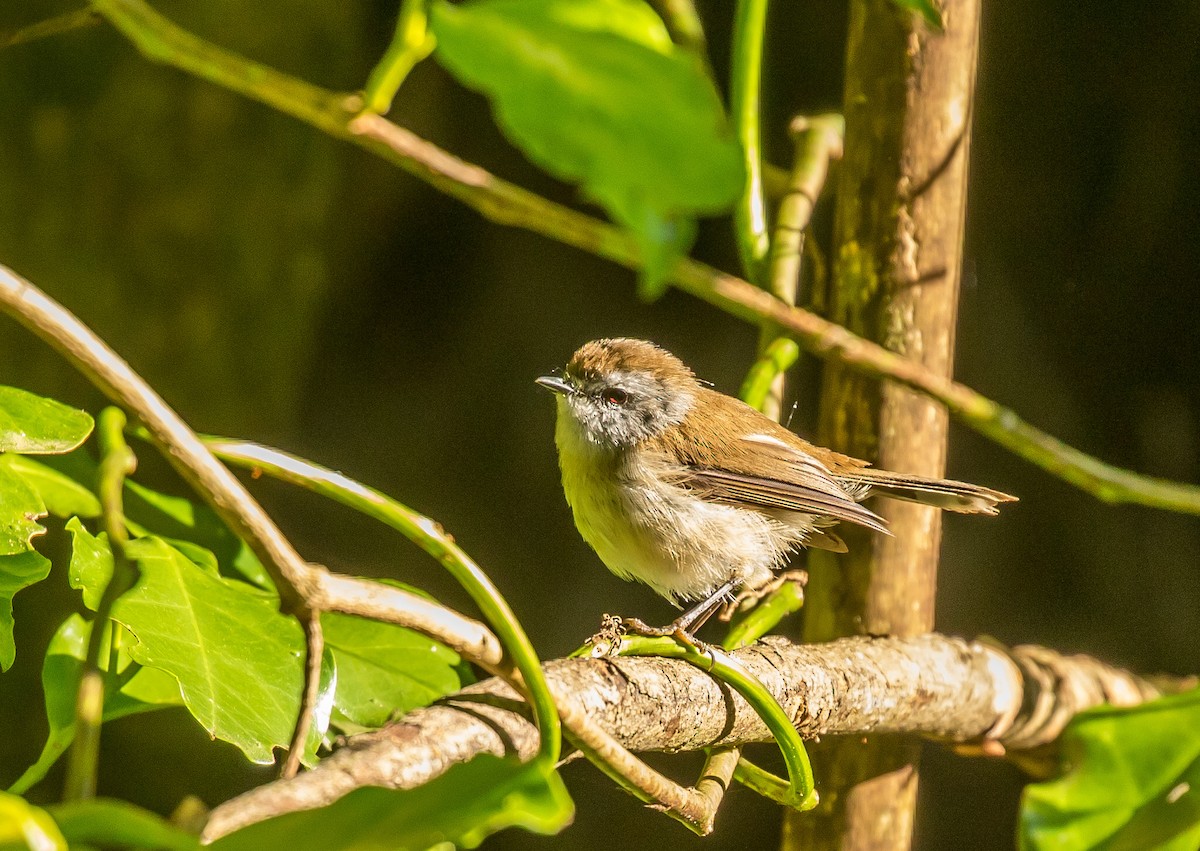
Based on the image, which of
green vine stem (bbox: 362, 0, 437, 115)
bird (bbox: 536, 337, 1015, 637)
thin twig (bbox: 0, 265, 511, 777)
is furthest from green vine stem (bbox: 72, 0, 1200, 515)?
bird (bbox: 536, 337, 1015, 637)

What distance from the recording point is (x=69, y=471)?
121cm

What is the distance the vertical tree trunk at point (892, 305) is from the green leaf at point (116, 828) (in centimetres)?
129

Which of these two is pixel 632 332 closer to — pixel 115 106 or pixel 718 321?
pixel 718 321

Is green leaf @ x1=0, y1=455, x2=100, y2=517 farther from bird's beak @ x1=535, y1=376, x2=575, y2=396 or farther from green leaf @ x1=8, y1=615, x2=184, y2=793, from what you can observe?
bird's beak @ x1=535, y1=376, x2=575, y2=396

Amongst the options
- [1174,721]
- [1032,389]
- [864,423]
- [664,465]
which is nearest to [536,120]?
[1174,721]

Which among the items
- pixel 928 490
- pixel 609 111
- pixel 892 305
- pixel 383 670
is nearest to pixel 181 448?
pixel 609 111

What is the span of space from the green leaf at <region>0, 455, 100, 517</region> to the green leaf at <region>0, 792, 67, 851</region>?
79 centimetres

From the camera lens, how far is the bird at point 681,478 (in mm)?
2037

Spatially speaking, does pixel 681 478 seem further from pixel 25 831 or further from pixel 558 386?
pixel 25 831

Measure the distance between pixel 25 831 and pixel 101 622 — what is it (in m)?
0.16

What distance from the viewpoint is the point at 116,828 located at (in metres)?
0.44

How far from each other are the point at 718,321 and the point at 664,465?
1.77 feet

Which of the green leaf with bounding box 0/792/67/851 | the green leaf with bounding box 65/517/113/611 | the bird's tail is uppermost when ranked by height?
the bird's tail

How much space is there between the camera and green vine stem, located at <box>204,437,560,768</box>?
2.46 ft
